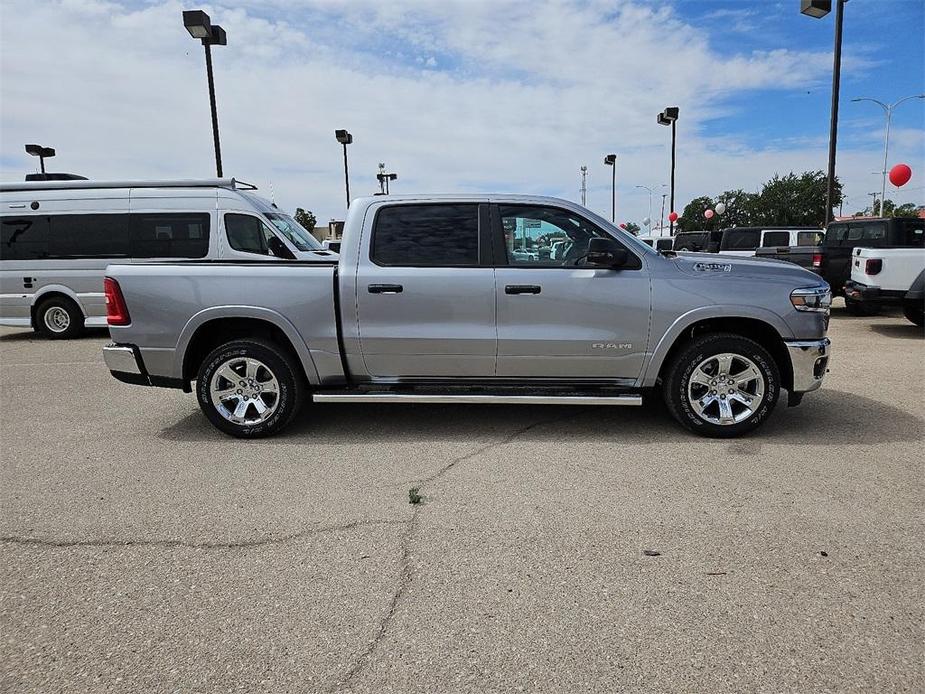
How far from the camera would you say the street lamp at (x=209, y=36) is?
1395 cm

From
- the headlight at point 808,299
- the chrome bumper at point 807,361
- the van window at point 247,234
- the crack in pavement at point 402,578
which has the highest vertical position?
the van window at point 247,234

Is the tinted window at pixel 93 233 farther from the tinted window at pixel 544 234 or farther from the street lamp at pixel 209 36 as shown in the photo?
the tinted window at pixel 544 234

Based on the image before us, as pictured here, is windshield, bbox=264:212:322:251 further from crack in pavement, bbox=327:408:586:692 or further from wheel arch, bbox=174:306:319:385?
crack in pavement, bbox=327:408:586:692

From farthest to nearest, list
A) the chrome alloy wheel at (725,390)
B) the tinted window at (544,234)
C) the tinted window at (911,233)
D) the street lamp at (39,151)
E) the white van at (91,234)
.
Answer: the street lamp at (39,151)
the tinted window at (911,233)
the white van at (91,234)
the tinted window at (544,234)
the chrome alloy wheel at (725,390)

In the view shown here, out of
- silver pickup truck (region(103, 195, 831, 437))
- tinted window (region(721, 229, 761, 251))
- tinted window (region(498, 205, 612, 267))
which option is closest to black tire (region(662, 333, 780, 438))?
silver pickup truck (region(103, 195, 831, 437))

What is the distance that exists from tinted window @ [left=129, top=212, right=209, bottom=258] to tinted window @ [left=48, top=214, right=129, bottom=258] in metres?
0.19

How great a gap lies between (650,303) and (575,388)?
837 millimetres

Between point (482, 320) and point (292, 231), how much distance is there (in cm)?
640

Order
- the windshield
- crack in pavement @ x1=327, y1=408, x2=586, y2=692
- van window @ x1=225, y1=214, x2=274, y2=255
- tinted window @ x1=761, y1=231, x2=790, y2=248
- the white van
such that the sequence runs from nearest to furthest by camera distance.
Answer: crack in pavement @ x1=327, y1=408, x2=586, y2=692 → van window @ x1=225, y1=214, x2=274, y2=255 → the windshield → the white van → tinted window @ x1=761, y1=231, x2=790, y2=248

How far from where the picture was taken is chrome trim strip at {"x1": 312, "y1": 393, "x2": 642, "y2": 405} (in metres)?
4.51

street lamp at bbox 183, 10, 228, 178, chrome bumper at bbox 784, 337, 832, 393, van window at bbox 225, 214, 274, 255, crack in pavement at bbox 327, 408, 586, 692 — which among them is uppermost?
street lamp at bbox 183, 10, 228, 178

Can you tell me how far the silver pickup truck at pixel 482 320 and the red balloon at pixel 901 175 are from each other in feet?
57.9

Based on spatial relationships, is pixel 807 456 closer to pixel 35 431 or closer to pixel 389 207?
pixel 389 207

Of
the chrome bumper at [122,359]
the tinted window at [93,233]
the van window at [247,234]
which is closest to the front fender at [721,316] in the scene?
the chrome bumper at [122,359]
